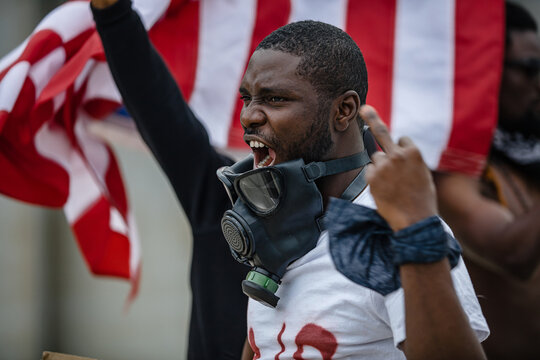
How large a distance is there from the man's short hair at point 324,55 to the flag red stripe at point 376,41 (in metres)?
1.39

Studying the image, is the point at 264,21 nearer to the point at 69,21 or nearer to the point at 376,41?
the point at 376,41

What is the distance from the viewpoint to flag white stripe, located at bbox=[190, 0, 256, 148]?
103 inches

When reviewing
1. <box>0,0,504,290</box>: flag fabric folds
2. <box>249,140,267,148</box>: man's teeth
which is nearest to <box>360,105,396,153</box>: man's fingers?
<box>249,140,267,148</box>: man's teeth

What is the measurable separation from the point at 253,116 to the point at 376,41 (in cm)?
162

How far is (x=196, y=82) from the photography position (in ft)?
8.54

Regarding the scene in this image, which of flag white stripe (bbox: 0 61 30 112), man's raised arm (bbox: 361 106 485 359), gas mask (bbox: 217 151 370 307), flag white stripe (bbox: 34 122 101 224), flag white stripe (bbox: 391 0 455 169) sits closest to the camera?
man's raised arm (bbox: 361 106 485 359)

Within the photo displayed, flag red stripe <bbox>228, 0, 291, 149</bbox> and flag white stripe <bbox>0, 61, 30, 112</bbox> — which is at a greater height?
flag red stripe <bbox>228, 0, 291, 149</bbox>

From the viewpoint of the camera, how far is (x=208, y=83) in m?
2.61

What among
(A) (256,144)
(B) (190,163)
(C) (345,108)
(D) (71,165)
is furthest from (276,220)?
(D) (71,165)

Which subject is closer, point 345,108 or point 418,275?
point 418,275

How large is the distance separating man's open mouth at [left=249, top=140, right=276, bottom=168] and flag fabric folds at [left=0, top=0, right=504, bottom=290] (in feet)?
3.54

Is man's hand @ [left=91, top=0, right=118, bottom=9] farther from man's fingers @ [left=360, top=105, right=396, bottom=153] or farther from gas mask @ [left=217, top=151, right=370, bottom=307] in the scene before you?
man's fingers @ [left=360, top=105, right=396, bottom=153]

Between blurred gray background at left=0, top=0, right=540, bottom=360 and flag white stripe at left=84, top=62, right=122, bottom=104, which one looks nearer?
flag white stripe at left=84, top=62, right=122, bottom=104

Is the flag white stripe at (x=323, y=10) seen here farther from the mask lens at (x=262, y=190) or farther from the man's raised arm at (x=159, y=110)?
the mask lens at (x=262, y=190)
